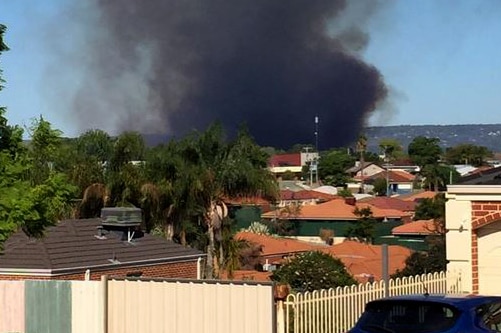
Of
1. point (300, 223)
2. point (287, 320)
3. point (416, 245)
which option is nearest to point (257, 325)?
point (287, 320)

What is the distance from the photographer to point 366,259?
42.2m

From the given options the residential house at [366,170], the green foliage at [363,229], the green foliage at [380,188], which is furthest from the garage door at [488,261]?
the residential house at [366,170]

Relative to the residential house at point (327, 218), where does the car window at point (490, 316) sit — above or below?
below

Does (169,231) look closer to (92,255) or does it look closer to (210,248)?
→ (210,248)

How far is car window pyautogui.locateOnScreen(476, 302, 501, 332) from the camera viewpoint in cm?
1139

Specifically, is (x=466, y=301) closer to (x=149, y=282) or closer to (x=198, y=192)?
(x=149, y=282)

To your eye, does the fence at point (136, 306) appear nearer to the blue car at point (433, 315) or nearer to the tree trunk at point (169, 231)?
the blue car at point (433, 315)

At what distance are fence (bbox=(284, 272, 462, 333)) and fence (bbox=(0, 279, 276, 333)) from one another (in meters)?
0.59

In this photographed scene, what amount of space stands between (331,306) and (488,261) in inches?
206

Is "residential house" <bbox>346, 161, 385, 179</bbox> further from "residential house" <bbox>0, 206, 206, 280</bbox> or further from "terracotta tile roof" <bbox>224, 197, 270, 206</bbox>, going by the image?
"residential house" <bbox>0, 206, 206, 280</bbox>

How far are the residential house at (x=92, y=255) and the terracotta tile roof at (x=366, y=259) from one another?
7830 millimetres

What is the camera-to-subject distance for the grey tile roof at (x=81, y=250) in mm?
23469

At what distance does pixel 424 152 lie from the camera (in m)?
188

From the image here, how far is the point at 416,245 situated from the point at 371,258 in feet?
44.7
